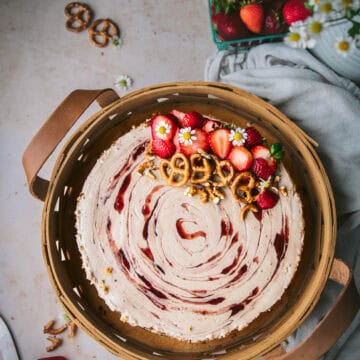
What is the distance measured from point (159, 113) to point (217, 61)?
317 mm

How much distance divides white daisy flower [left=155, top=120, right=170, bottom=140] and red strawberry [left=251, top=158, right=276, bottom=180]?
0.95 feet

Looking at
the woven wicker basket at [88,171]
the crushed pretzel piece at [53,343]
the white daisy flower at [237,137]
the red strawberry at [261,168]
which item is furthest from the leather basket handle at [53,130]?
the crushed pretzel piece at [53,343]

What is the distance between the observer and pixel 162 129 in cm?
150

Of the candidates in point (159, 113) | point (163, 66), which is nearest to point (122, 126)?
point (159, 113)

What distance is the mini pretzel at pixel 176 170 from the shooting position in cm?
148

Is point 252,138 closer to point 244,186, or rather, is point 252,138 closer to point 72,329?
point 244,186

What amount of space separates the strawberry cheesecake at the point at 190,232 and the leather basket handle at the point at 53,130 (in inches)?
7.9

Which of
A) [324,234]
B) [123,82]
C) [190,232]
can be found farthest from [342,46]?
[123,82]

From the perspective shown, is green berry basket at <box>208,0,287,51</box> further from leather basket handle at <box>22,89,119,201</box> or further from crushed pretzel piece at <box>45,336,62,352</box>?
crushed pretzel piece at <box>45,336,62,352</box>

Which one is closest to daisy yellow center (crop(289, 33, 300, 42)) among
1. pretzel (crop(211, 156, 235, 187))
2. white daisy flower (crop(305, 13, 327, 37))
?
white daisy flower (crop(305, 13, 327, 37))

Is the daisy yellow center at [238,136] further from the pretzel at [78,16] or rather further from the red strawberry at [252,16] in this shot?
the pretzel at [78,16]

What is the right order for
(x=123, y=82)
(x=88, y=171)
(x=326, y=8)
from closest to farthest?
1. (x=326, y=8)
2. (x=88, y=171)
3. (x=123, y=82)

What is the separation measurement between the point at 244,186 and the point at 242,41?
55 centimetres

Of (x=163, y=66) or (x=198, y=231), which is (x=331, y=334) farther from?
(x=163, y=66)
